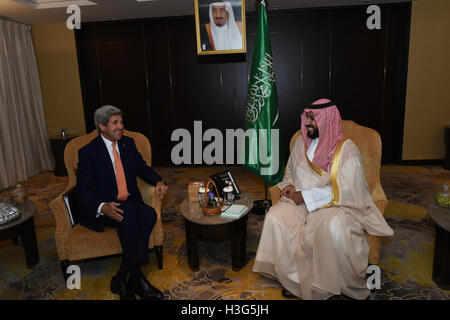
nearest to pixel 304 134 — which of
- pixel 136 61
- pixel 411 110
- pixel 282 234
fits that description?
pixel 282 234

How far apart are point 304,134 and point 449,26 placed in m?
4.48

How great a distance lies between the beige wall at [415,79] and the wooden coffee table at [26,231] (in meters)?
3.86

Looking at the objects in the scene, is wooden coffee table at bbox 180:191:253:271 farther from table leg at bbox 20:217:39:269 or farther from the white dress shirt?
table leg at bbox 20:217:39:269

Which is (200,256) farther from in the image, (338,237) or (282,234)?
(338,237)

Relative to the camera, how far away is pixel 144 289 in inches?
104

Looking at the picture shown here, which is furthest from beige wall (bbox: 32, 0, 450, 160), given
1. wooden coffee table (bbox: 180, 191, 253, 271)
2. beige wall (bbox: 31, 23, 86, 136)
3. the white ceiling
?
wooden coffee table (bbox: 180, 191, 253, 271)

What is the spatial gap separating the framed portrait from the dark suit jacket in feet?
5.84

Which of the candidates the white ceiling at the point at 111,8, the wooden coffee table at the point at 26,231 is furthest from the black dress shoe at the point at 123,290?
the white ceiling at the point at 111,8

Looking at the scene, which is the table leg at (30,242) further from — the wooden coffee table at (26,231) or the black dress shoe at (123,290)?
the black dress shoe at (123,290)

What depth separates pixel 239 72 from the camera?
629 cm

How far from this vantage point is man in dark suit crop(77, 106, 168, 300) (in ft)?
8.73

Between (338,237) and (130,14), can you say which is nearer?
(338,237)

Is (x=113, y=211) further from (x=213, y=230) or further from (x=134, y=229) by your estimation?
(x=213, y=230)

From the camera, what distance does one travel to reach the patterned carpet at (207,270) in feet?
8.89
